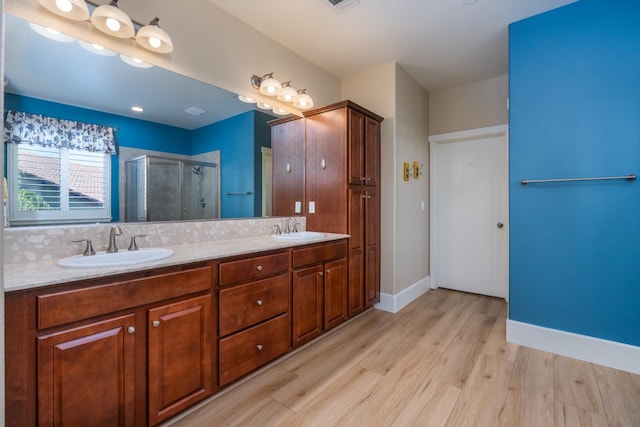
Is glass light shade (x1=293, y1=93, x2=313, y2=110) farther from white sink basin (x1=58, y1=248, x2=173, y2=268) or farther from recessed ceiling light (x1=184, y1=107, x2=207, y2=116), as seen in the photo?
white sink basin (x1=58, y1=248, x2=173, y2=268)

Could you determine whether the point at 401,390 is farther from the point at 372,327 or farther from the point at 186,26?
the point at 186,26

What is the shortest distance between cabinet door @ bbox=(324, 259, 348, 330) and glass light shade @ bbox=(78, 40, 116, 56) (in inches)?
80.0

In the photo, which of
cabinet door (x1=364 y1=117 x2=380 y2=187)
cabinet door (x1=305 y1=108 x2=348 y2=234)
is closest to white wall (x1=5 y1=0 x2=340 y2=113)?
cabinet door (x1=305 y1=108 x2=348 y2=234)

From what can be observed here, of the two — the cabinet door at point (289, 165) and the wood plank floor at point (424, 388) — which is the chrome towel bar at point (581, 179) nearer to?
the wood plank floor at point (424, 388)

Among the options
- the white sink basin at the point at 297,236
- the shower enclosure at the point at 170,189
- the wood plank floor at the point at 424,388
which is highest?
the shower enclosure at the point at 170,189

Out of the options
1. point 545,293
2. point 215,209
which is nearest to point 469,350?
point 545,293

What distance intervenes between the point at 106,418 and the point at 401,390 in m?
1.55

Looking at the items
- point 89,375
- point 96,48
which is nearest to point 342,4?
point 96,48

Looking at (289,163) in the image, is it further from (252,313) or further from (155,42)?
(252,313)

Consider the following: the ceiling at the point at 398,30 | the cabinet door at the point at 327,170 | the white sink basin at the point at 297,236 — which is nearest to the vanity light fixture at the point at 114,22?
the ceiling at the point at 398,30

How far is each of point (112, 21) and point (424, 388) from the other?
286 centimetres

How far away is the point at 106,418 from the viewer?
4.20 feet

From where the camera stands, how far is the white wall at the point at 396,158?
3.15 m

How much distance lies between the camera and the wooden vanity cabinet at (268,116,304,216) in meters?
2.88
